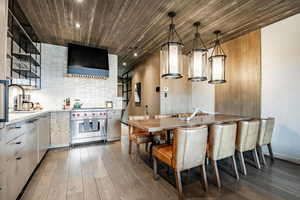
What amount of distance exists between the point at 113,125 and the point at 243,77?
3607 millimetres

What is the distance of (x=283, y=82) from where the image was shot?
2746 mm

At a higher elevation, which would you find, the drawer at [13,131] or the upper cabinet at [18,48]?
the upper cabinet at [18,48]

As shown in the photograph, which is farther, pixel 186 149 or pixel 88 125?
pixel 88 125

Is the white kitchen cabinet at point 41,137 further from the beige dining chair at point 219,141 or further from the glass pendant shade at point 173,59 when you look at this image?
the beige dining chair at point 219,141

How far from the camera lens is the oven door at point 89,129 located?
11.5ft

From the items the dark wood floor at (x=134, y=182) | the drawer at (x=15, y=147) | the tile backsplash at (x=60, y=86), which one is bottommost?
the dark wood floor at (x=134, y=182)

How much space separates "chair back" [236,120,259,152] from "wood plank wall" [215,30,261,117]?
44.4 inches

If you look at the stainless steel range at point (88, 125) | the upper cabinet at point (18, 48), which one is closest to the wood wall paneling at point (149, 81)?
the stainless steel range at point (88, 125)

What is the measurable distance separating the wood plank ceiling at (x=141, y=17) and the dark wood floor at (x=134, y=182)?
8.93 feet

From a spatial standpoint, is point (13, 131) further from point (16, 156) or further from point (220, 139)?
point (220, 139)

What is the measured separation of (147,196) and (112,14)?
2921 millimetres

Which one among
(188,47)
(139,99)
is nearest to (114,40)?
(188,47)

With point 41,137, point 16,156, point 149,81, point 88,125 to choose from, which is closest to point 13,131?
point 16,156

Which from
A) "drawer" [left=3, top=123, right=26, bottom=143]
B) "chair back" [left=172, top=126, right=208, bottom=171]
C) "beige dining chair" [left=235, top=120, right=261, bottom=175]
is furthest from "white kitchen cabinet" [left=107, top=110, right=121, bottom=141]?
"beige dining chair" [left=235, top=120, right=261, bottom=175]
